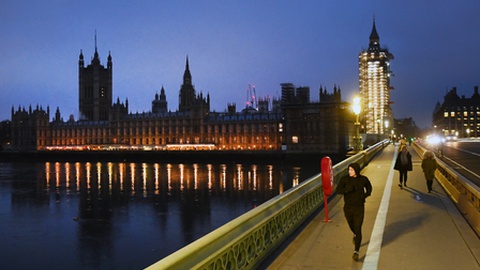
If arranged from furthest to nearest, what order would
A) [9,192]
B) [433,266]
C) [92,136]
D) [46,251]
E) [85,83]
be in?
1. [85,83]
2. [92,136]
3. [9,192]
4. [46,251]
5. [433,266]

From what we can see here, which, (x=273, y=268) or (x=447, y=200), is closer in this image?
(x=273, y=268)

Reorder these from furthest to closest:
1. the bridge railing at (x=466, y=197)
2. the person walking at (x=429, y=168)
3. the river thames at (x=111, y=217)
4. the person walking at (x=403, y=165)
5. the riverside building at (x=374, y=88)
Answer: the riverside building at (x=374, y=88) → the river thames at (x=111, y=217) → the person walking at (x=403, y=165) → the person walking at (x=429, y=168) → the bridge railing at (x=466, y=197)

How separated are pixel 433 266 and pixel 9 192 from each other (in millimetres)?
53644

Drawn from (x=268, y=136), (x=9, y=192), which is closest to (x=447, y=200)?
(x=9, y=192)

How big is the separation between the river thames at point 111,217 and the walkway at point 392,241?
482 inches

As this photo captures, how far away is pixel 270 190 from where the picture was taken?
5281 centimetres

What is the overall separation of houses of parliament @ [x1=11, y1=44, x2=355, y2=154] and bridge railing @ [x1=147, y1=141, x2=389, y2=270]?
103 metres

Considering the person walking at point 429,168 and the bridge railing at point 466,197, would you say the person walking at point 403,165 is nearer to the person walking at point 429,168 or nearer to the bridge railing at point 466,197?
the person walking at point 429,168

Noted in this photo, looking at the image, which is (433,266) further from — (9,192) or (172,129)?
(172,129)

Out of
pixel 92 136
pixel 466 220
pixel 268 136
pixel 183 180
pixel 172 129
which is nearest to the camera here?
pixel 466 220

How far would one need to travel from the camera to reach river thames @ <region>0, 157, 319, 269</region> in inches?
899

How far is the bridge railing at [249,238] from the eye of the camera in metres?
5.60

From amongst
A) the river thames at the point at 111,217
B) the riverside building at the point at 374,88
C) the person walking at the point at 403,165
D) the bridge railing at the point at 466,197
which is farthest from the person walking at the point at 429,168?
the riverside building at the point at 374,88

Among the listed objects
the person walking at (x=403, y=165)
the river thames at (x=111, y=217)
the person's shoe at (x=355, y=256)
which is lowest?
the river thames at (x=111, y=217)
